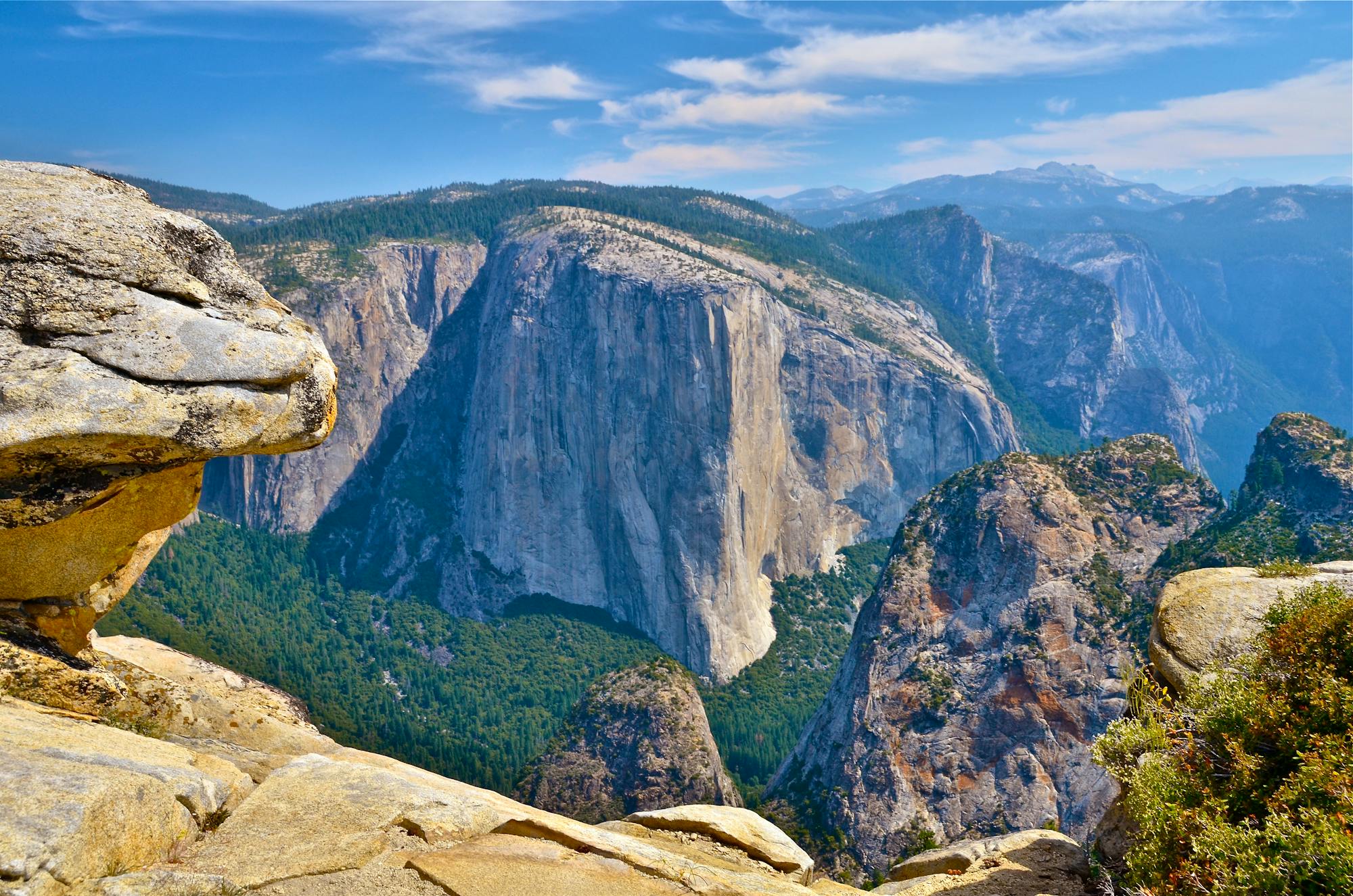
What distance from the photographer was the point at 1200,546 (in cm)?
6625

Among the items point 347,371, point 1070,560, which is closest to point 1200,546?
point 1070,560

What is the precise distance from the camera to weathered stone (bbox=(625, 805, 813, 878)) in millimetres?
16938

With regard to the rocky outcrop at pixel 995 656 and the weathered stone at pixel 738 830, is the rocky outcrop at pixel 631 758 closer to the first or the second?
the rocky outcrop at pixel 995 656

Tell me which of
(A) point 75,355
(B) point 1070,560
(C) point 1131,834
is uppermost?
(A) point 75,355

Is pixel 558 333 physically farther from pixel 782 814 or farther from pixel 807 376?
pixel 782 814

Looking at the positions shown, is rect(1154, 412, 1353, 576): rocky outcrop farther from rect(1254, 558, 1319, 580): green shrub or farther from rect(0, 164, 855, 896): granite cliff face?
rect(0, 164, 855, 896): granite cliff face

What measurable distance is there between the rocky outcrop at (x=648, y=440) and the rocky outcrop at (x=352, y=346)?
13.4 feet

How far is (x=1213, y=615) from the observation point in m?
17.3

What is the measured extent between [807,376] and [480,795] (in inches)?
5826

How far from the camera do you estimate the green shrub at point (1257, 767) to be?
11.2 meters

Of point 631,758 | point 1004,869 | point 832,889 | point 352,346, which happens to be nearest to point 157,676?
point 832,889

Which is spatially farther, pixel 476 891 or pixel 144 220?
pixel 144 220

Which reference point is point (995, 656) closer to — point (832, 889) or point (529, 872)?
point (832, 889)

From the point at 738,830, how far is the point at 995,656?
57.9 meters
